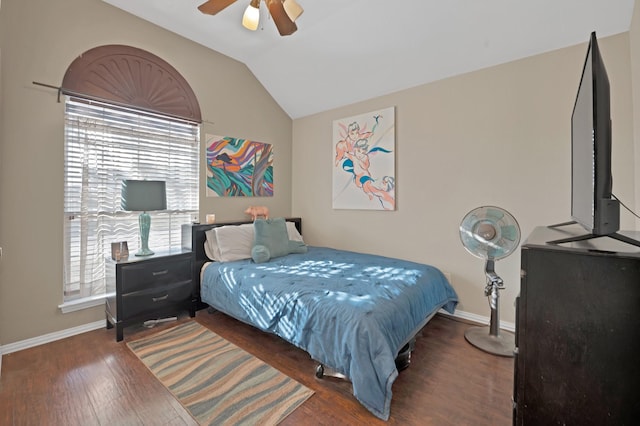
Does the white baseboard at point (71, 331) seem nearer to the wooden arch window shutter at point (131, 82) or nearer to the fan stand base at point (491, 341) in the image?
the fan stand base at point (491, 341)

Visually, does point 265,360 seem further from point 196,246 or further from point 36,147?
point 36,147

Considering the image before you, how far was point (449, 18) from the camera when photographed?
2.43 m

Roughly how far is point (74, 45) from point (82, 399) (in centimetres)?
276

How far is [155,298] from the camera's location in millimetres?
2631

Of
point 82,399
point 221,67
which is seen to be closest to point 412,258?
point 82,399

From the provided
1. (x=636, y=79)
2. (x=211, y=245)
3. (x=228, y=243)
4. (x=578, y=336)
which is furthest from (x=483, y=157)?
(x=211, y=245)

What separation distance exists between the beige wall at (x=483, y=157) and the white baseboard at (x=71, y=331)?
0.23 feet

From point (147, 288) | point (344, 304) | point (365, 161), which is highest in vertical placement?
point (365, 161)

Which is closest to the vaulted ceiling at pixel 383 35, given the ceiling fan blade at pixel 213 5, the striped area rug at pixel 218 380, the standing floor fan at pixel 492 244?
the ceiling fan blade at pixel 213 5

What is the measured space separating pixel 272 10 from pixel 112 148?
196cm

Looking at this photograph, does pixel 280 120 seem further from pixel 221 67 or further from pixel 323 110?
pixel 221 67

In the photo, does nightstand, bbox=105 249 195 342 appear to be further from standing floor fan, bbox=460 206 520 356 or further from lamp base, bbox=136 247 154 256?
standing floor fan, bbox=460 206 520 356

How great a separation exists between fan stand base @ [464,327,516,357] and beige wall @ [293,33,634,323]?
26 centimetres

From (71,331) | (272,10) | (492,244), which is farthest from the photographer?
(71,331)
